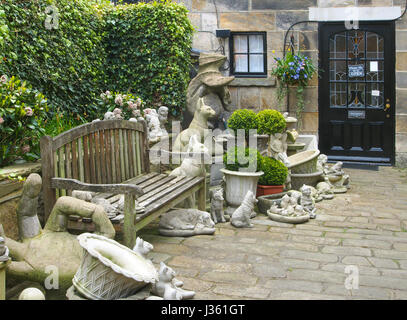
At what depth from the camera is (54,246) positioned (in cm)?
423

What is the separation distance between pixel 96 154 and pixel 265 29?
6.73 meters

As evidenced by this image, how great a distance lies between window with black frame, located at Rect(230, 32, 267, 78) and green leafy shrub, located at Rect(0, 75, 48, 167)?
22.6 feet

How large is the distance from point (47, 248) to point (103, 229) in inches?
18.4

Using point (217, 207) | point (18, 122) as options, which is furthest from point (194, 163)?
point (18, 122)

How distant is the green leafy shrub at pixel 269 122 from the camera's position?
7801 millimetres

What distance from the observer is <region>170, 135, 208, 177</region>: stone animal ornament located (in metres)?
6.60

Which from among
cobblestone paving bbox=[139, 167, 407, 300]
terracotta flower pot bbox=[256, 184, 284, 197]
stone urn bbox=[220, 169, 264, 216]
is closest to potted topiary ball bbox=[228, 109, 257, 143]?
→ terracotta flower pot bbox=[256, 184, 284, 197]

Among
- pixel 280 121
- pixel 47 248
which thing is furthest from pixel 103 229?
pixel 280 121

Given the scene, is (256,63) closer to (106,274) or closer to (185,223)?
(185,223)

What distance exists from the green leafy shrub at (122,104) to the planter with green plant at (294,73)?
4105mm

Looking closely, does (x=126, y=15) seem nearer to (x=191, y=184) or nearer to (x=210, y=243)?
(x=191, y=184)

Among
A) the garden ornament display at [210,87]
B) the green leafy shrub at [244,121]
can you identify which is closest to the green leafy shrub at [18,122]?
the green leafy shrub at [244,121]

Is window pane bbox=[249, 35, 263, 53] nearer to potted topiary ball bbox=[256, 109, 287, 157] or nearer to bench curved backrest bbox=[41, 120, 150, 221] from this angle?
potted topiary ball bbox=[256, 109, 287, 157]

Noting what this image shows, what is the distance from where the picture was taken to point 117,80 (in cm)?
936
